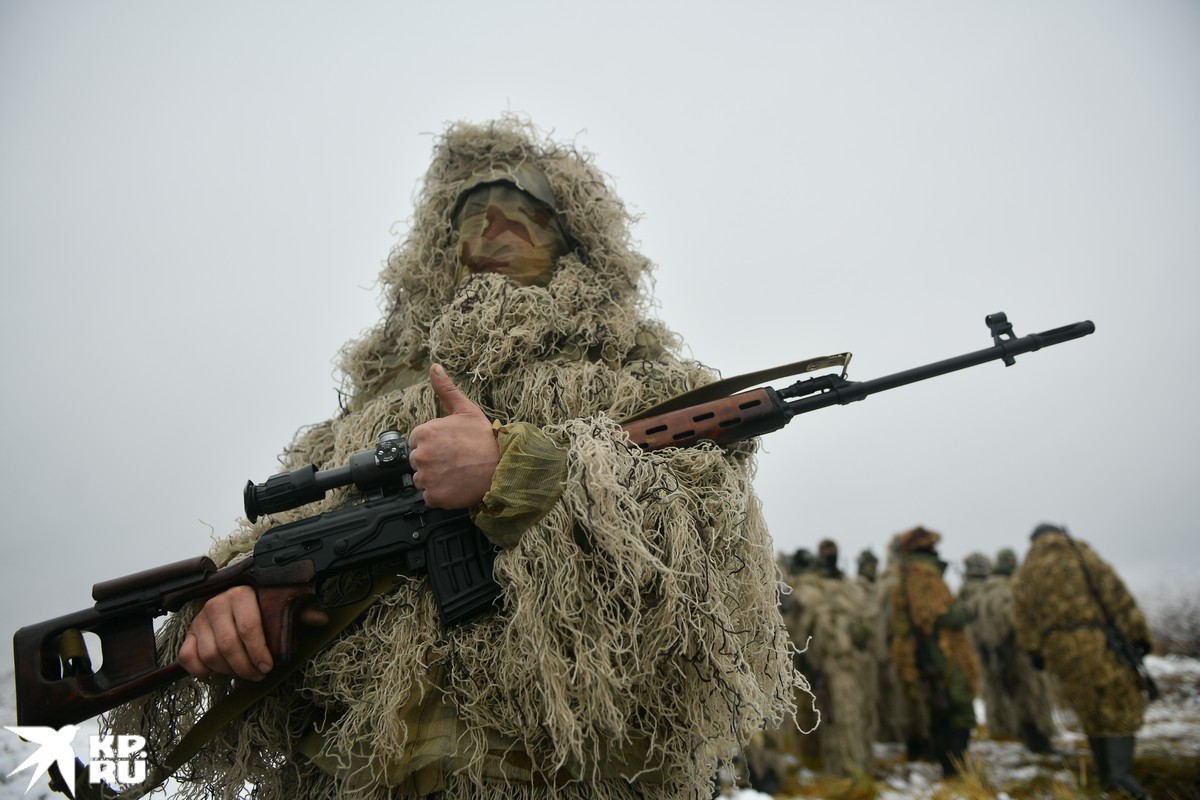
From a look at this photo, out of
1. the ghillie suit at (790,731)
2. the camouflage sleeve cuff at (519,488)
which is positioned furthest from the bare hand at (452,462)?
the ghillie suit at (790,731)

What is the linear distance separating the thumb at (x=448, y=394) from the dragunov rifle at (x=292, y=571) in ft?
0.56

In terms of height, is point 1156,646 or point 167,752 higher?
point 167,752

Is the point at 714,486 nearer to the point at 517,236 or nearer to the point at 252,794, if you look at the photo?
the point at 517,236

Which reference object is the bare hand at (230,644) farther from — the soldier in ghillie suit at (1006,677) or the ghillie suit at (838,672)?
the soldier in ghillie suit at (1006,677)

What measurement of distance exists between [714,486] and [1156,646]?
7.76 m

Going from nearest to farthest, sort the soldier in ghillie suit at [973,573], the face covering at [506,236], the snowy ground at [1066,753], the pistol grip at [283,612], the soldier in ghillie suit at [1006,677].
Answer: the pistol grip at [283,612] → the face covering at [506,236] → the snowy ground at [1066,753] → the soldier in ghillie suit at [1006,677] → the soldier in ghillie suit at [973,573]

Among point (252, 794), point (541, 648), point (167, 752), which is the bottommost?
point (252, 794)

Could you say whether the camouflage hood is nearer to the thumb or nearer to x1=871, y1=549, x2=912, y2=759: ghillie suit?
the thumb

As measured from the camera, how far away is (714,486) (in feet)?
5.83

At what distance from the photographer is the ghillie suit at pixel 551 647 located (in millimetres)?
1564

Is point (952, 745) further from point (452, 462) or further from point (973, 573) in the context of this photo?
point (452, 462)

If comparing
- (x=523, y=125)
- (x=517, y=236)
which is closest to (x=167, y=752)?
(x=517, y=236)

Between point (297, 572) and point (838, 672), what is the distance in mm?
6642

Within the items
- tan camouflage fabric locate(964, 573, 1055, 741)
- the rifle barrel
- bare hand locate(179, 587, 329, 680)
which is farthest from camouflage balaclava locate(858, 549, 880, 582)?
bare hand locate(179, 587, 329, 680)
